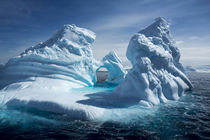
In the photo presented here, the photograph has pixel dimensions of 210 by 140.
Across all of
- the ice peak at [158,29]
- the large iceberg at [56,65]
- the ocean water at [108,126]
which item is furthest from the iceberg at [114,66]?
the ocean water at [108,126]

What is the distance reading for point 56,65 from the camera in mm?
16891

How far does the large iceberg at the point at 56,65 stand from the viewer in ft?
51.0

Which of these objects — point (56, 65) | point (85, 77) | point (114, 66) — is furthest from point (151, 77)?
point (114, 66)

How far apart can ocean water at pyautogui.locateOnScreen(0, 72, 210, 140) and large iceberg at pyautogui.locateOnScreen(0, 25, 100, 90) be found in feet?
21.3

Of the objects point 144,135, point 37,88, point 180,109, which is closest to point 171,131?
point 144,135

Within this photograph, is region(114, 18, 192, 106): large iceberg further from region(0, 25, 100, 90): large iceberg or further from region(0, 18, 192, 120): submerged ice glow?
region(0, 25, 100, 90): large iceberg

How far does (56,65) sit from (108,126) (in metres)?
12.1

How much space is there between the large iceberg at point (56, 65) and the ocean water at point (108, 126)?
255 inches

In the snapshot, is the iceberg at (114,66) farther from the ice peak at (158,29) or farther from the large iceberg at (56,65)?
the ice peak at (158,29)

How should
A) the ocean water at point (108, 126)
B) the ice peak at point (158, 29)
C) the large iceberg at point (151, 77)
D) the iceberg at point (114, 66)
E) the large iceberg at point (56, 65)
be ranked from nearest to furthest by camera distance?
the ocean water at point (108, 126) → the large iceberg at point (151, 77) → the large iceberg at point (56, 65) → the ice peak at point (158, 29) → the iceberg at point (114, 66)

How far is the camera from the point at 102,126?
7.18m

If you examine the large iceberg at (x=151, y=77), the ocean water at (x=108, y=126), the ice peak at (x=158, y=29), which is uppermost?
the ice peak at (x=158, y=29)

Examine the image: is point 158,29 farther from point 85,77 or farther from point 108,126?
point 108,126

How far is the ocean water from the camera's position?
624 cm
